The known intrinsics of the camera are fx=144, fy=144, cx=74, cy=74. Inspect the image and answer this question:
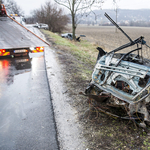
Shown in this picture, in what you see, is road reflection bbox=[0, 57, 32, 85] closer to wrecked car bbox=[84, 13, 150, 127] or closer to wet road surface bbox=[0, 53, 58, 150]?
wet road surface bbox=[0, 53, 58, 150]

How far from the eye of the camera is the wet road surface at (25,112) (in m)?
3.01

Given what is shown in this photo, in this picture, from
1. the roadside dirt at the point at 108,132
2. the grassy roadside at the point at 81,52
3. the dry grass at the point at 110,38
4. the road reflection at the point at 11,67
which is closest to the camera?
the roadside dirt at the point at 108,132

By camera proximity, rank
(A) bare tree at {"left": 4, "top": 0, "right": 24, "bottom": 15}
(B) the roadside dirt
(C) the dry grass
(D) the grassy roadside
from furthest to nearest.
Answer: (A) bare tree at {"left": 4, "top": 0, "right": 24, "bottom": 15}
(C) the dry grass
(D) the grassy roadside
(B) the roadside dirt

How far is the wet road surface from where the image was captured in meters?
3.01

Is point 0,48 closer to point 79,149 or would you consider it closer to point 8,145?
→ point 8,145

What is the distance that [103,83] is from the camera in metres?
4.04

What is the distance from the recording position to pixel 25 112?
13.0 feet

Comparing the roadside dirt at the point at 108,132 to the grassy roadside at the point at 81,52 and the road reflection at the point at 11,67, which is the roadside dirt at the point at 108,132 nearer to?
the road reflection at the point at 11,67

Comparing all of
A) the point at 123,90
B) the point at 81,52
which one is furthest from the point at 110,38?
the point at 123,90

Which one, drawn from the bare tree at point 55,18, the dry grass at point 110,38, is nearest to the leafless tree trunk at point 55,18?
the bare tree at point 55,18

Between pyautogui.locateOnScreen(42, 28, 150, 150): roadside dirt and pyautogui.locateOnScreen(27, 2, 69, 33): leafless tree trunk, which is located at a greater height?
pyautogui.locateOnScreen(27, 2, 69, 33): leafless tree trunk

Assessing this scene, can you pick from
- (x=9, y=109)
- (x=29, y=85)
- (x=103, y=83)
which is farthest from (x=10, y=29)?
(x=103, y=83)

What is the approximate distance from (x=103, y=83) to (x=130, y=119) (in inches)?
45.1

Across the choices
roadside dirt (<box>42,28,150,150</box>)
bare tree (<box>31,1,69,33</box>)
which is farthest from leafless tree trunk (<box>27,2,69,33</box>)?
roadside dirt (<box>42,28,150,150</box>)
